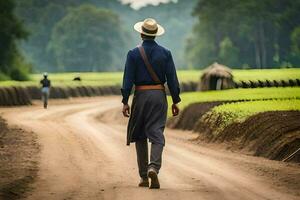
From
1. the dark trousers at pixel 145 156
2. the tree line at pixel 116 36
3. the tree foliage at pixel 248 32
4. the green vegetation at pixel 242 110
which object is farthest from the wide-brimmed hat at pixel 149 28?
the tree foliage at pixel 248 32

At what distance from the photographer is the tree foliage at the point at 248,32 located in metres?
101

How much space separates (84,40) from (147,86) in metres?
121

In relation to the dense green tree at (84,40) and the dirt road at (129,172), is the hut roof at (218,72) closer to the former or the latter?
the dirt road at (129,172)

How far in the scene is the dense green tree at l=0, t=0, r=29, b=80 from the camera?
64562 mm

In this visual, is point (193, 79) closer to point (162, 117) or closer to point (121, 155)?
point (121, 155)

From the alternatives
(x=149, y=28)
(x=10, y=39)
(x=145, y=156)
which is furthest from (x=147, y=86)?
(x=10, y=39)

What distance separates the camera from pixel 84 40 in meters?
131

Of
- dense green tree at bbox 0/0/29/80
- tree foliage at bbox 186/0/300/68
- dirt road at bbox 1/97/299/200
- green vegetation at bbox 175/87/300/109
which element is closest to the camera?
dirt road at bbox 1/97/299/200

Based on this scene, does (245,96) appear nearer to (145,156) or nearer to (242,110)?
(242,110)

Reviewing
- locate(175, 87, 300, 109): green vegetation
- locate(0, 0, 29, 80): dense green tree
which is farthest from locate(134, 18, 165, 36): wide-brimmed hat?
locate(0, 0, 29, 80): dense green tree

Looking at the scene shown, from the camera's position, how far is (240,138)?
721 inches

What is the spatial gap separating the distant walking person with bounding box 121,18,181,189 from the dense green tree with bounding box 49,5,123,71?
395 feet

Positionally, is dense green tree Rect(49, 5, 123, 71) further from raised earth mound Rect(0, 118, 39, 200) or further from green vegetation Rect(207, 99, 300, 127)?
green vegetation Rect(207, 99, 300, 127)

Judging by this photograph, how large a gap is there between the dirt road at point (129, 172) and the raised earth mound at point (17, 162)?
21cm
